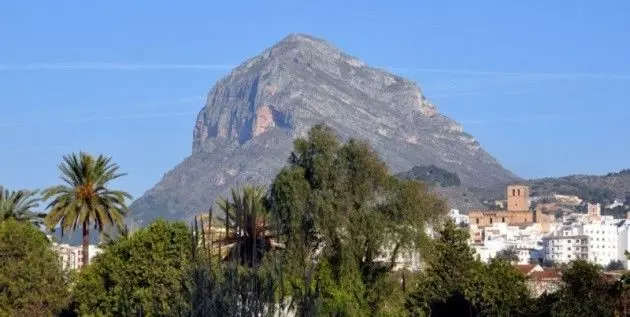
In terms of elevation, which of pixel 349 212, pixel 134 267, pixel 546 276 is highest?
pixel 349 212

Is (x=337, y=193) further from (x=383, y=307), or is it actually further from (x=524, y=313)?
(x=524, y=313)

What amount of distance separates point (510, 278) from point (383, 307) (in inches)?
239

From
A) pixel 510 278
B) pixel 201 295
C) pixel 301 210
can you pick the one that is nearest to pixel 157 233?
pixel 301 210

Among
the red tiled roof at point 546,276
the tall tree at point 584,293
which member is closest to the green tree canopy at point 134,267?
the tall tree at point 584,293

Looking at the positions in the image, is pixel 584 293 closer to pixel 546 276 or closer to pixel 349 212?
pixel 349 212

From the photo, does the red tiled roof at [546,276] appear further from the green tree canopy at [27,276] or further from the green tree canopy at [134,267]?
the green tree canopy at [27,276]

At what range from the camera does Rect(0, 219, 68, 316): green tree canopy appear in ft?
201

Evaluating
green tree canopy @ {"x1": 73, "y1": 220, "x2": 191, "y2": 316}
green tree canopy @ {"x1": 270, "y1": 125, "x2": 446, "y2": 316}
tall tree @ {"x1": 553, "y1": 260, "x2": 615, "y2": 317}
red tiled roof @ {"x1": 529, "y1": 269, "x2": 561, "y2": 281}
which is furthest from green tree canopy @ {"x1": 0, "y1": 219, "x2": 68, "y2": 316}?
red tiled roof @ {"x1": 529, "y1": 269, "x2": 561, "y2": 281}

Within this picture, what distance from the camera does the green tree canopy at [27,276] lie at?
61.3 m

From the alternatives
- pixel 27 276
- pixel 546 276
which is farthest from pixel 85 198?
pixel 546 276

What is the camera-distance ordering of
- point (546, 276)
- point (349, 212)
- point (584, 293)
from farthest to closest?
point (546, 276), point (349, 212), point (584, 293)

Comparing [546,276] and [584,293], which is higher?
[546,276]

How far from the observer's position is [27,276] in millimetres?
61688


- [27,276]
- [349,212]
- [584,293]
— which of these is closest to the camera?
[584,293]
